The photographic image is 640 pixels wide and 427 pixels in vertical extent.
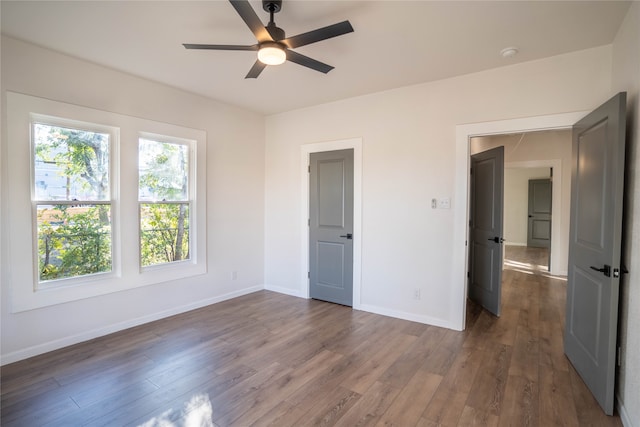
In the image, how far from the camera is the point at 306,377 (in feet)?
8.24

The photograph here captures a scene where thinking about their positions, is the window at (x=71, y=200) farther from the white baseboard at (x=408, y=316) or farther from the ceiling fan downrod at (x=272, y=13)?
the white baseboard at (x=408, y=316)

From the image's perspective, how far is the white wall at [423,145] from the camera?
9.63ft

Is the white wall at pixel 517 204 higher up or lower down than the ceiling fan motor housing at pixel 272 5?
lower down

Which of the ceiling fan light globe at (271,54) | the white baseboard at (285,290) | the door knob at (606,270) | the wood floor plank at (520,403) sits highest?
the ceiling fan light globe at (271,54)

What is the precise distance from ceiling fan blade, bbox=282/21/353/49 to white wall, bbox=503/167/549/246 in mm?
9775

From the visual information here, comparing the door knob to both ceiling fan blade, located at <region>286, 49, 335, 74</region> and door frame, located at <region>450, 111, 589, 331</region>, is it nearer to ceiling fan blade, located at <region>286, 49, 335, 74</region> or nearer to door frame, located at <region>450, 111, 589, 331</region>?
door frame, located at <region>450, 111, 589, 331</region>

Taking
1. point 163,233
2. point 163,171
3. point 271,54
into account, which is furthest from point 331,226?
point 271,54

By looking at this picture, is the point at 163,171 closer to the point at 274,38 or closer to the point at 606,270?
the point at 274,38

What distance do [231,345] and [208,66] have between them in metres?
2.83

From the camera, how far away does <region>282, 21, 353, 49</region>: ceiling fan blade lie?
1.91 m

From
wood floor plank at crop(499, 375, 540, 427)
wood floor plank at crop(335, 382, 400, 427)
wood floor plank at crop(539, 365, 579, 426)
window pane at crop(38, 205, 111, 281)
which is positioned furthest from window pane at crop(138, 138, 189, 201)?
wood floor plank at crop(539, 365, 579, 426)

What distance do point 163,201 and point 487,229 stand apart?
4.14 meters

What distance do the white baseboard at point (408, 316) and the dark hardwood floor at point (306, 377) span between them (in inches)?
3.9

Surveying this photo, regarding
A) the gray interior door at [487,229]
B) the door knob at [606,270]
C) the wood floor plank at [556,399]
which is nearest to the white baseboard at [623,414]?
the wood floor plank at [556,399]
